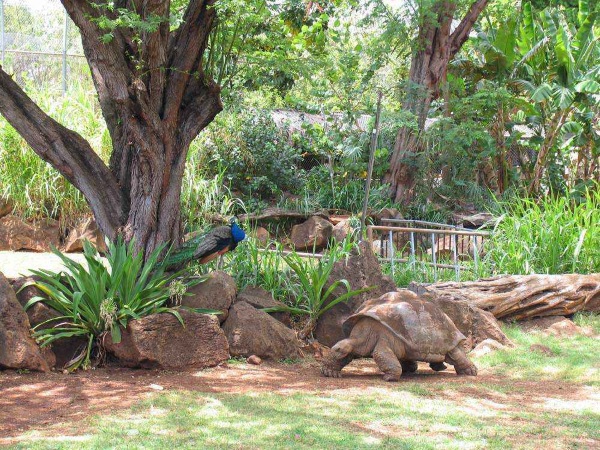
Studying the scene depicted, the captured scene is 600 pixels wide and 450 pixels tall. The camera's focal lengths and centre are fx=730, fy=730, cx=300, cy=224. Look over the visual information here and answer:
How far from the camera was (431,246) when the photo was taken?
11.0 metres

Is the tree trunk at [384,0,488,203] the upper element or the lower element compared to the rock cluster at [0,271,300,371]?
upper

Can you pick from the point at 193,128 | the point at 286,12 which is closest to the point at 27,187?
the point at 193,128

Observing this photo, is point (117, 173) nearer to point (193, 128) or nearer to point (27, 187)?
point (193, 128)

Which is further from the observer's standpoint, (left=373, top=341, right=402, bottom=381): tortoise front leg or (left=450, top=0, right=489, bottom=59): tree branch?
(left=450, top=0, right=489, bottom=59): tree branch

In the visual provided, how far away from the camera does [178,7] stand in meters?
8.79

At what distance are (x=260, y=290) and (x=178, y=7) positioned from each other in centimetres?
367

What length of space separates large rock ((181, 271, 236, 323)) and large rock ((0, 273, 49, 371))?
1397 mm

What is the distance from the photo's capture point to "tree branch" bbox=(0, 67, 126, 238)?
265 inches

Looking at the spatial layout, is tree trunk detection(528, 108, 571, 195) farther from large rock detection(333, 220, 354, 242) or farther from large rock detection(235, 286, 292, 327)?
large rock detection(235, 286, 292, 327)

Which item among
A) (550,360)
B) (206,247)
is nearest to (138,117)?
(206,247)

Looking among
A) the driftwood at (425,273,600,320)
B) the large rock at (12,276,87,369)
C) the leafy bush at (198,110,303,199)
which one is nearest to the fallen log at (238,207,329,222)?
the leafy bush at (198,110,303,199)

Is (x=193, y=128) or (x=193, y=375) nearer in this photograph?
(x=193, y=375)

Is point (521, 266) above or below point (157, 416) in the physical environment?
above

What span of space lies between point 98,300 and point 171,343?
0.75 metres
